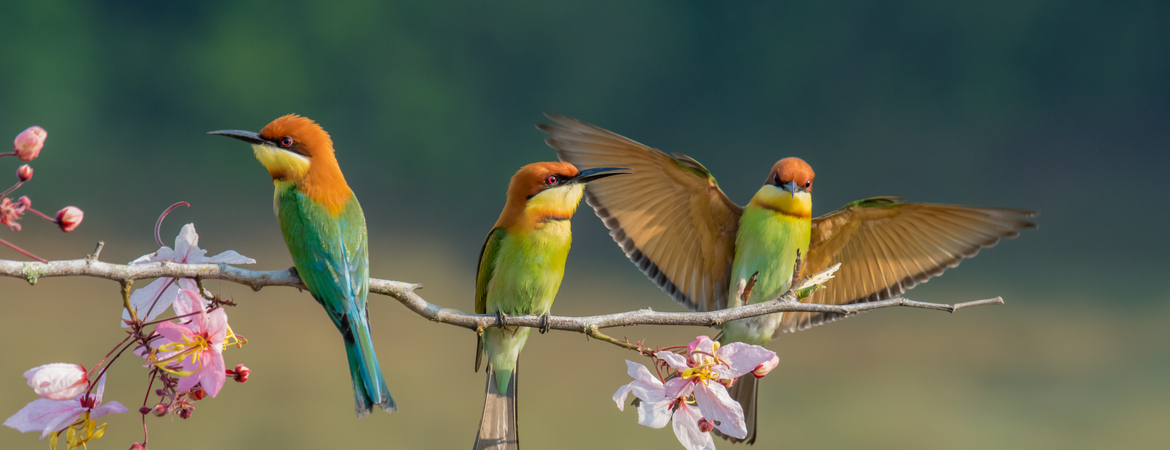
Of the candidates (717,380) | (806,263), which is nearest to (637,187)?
(806,263)

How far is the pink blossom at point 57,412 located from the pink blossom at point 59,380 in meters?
0.01

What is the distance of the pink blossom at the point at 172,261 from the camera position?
3.07ft

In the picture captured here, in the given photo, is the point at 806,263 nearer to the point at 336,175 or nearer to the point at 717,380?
the point at 717,380

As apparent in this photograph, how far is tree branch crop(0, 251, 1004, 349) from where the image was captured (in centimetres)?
84

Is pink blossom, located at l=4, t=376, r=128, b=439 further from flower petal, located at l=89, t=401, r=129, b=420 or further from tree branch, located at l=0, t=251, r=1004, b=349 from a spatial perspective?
tree branch, located at l=0, t=251, r=1004, b=349

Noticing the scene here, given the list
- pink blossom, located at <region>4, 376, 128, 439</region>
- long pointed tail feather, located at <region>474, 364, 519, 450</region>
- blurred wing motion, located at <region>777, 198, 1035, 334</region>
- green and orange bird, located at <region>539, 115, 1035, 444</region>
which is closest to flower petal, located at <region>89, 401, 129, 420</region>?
pink blossom, located at <region>4, 376, 128, 439</region>

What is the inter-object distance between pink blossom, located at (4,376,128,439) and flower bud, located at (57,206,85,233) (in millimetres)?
201

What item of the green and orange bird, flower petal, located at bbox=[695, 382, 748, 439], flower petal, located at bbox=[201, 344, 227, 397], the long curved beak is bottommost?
flower petal, located at bbox=[201, 344, 227, 397]

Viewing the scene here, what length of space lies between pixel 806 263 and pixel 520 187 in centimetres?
75

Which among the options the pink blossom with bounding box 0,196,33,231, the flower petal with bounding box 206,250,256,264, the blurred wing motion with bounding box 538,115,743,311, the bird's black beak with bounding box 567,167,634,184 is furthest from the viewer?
the blurred wing motion with bounding box 538,115,743,311

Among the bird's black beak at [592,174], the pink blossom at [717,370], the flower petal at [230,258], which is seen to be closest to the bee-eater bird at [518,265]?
the bird's black beak at [592,174]

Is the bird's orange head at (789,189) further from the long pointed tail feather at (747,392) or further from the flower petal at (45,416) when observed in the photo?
the flower petal at (45,416)

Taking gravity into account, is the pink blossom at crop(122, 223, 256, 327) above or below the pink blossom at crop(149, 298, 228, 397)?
above

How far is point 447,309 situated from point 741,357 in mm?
379
